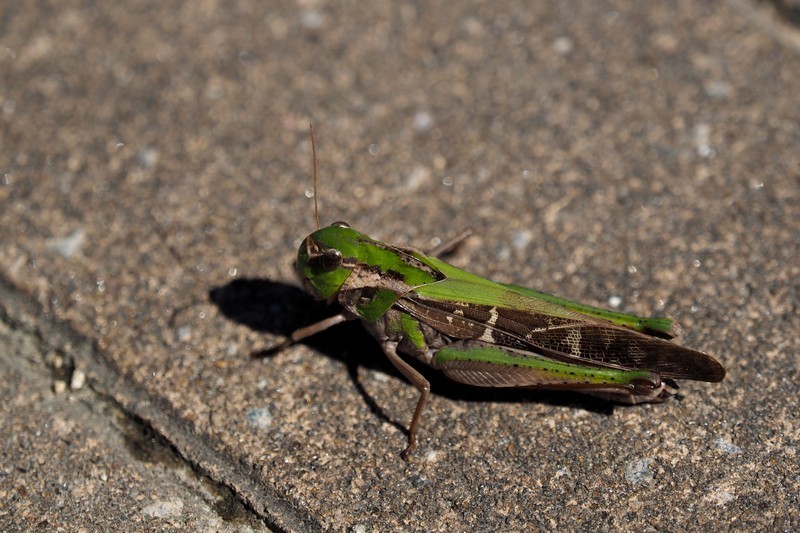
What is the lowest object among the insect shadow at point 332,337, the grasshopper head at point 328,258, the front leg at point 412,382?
the insect shadow at point 332,337

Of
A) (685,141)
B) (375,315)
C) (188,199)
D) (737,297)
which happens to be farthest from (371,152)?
(737,297)

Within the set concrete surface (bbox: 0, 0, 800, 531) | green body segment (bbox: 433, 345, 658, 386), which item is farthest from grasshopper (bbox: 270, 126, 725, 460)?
concrete surface (bbox: 0, 0, 800, 531)

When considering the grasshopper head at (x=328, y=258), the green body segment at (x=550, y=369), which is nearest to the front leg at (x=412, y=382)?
the green body segment at (x=550, y=369)

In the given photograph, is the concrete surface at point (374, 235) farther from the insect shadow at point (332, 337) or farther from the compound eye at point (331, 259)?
the compound eye at point (331, 259)

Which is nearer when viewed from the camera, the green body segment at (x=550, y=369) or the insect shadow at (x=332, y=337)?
the green body segment at (x=550, y=369)

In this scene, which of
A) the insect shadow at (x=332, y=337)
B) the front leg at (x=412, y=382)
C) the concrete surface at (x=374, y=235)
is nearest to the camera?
the concrete surface at (x=374, y=235)

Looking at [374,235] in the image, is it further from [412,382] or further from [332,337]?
[412,382]

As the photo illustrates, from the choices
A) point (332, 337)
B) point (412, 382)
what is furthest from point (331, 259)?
point (412, 382)

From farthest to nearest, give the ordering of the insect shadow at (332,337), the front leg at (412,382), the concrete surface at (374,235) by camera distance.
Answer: the insect shadow at (332,337), the front leg at (412,382), the concrete surface at (374,235)
